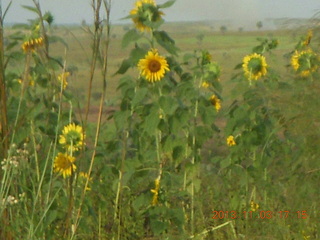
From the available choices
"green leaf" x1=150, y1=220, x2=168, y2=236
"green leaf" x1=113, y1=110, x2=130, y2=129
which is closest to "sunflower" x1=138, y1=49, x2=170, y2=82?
"green leaf" x1=113, y1=110, x2=130, y2=129

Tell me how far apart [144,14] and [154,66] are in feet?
1.07

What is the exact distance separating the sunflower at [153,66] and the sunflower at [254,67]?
79 cm

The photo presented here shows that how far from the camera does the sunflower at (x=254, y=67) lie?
4285 mm

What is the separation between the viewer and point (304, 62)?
448 cm

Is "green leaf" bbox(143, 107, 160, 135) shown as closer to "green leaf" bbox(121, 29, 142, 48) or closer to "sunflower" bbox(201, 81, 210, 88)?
"green leaf" bbox(121, 29, 142, 48)

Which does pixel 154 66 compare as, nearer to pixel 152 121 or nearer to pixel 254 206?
pixel 152 121

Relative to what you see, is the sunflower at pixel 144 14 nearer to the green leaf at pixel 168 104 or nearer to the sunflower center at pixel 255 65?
the green leaf at pixel 168 104

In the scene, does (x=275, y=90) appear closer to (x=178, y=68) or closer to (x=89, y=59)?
(x=178, y=68)

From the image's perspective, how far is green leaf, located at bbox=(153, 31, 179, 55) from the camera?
366 cm

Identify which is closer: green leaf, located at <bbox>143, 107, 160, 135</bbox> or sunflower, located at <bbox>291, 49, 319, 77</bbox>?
green leaf, located at <bbox>143, 107, 160, 135</bbox>

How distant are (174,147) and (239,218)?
0.54 meters

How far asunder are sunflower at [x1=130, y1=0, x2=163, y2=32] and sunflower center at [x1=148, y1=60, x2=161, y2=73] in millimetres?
218
